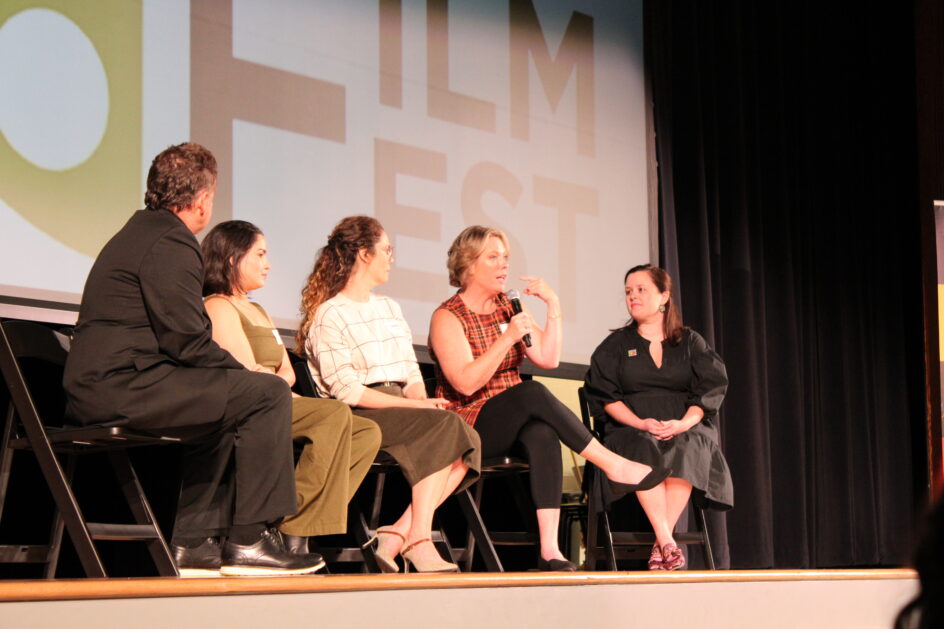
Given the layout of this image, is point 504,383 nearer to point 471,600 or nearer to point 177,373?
point 177,373

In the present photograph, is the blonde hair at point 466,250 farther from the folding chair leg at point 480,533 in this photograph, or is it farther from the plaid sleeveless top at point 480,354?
the folding chair leg at point 480,533

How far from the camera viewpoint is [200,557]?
8.05ft

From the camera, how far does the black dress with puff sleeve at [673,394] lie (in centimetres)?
357

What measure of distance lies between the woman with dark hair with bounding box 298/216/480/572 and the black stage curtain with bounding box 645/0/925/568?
1.86 meters

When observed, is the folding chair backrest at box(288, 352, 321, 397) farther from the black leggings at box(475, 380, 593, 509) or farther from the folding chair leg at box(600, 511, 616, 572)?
the folding chair leg at box(600, 511, 616, 572)

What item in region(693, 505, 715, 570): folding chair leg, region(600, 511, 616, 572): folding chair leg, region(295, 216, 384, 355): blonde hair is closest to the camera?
region(295, 216, 384, 355): blonde hair

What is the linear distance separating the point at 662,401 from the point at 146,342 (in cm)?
202

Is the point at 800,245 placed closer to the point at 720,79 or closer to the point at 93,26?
the point at 720,79

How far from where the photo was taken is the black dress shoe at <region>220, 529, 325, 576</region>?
87.0 inches

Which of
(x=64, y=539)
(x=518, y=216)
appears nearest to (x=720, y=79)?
(x=518, y=216)

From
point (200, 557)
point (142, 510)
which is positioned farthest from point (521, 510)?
point (142, 510)

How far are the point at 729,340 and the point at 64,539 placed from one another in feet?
9.97

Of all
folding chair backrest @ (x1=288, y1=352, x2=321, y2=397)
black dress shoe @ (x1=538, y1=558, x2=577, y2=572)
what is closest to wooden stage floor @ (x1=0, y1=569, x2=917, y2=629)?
black dress shoe @ (x1=538, y1=558, x2=577, y2=572)

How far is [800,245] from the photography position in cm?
519
